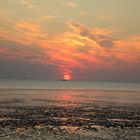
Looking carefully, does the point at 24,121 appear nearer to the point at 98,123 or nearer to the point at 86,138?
the point at 98,123

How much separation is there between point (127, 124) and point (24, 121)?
11948 mm

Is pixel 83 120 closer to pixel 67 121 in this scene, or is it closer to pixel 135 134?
pixel 67 121

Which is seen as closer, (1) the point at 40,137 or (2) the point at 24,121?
(1) the point at 40,137

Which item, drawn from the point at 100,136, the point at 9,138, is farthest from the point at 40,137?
the point at 100,136

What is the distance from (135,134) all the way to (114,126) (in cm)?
473

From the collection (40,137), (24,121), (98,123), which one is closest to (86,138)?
(40,137)

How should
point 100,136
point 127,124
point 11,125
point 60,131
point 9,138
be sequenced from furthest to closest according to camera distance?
1. point 127,124
2. point 11,125
3. point 60,131
4. point 100,136
5. point 9,138

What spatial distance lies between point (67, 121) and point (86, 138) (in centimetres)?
1029

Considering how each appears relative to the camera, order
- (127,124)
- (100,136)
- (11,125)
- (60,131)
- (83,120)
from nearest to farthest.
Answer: (100,136) → (60,131) → (11,125) → (127,124) → (83,120)

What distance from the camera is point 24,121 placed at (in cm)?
3875

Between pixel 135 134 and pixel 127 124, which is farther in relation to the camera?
pixel 127 124

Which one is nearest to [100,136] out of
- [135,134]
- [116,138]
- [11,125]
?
[116,138]

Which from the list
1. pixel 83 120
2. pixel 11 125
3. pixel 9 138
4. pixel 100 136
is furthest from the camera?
pixel 83 120

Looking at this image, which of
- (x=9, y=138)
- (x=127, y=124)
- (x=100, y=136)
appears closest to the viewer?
(x=9, y=138)
